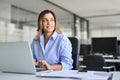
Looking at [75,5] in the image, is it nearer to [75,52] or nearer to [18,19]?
[18,19]

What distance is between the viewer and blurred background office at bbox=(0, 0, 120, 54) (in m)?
5.99

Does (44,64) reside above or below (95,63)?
above

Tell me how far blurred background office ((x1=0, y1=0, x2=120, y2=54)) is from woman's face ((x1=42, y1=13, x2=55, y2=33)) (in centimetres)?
213

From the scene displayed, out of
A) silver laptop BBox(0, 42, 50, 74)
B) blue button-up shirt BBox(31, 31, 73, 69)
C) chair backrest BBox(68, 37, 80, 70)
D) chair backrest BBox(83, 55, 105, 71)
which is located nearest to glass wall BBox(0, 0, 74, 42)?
chair backrest BBox(83, 55, 105, 71)

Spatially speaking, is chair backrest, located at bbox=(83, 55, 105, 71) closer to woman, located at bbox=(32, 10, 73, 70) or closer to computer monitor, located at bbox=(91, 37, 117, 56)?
computer monitor, located at bbox=(91, 37, 117, 56)

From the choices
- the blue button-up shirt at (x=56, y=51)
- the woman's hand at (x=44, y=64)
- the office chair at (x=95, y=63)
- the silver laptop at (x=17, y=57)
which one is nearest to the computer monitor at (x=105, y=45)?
the office chair at (x=95, y=63)

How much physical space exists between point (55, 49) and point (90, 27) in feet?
40.1

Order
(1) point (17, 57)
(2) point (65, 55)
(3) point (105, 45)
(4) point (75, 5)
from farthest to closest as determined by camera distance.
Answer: (4) point (75, 5) → (3) point (105, 45) → (2) point (65, 55) → (1) point (17, 57)

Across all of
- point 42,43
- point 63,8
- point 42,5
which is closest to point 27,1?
point 42,5

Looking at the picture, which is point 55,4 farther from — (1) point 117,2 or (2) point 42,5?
(1) point 117,2

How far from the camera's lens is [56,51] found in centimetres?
205

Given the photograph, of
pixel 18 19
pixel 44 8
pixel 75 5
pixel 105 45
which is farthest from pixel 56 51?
pixel 75 5

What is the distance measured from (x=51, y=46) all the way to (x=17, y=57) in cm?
Result: 59

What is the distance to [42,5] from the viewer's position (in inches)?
295
